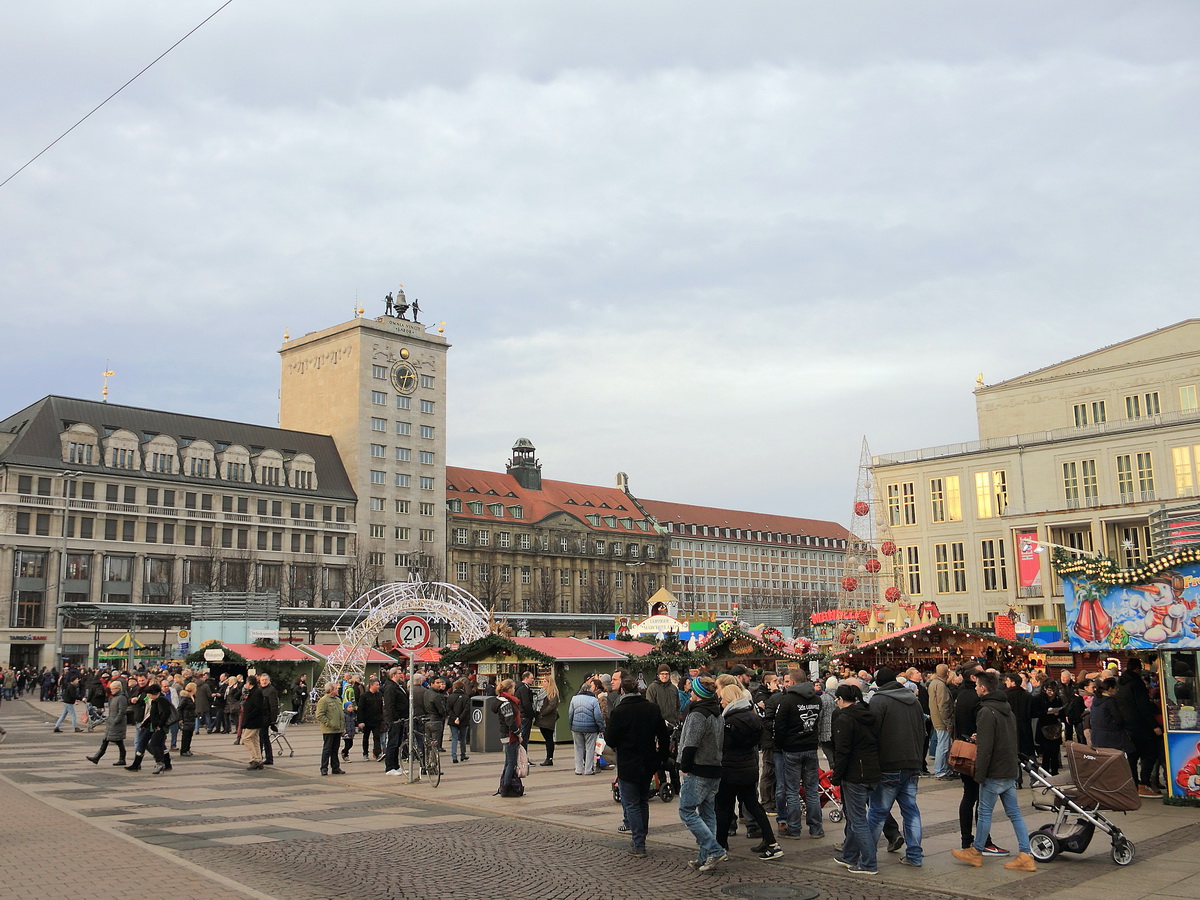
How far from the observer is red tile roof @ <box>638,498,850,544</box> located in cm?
14150

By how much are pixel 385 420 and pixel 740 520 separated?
215ft

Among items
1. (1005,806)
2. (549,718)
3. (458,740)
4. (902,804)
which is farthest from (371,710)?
(1005,806)

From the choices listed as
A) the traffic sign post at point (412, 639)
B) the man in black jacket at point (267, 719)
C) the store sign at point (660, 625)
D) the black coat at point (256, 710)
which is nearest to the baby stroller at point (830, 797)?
the traffic sign post at point (412, 639)

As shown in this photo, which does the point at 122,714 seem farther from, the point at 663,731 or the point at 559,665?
the point at 663,731

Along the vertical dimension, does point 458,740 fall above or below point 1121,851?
below

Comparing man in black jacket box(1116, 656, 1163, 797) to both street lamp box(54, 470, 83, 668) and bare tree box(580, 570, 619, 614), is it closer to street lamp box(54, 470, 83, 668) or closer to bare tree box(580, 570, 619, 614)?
street lamp box(54, 470, 83, 668)

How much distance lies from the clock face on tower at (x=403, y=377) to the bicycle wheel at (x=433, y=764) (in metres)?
86.6

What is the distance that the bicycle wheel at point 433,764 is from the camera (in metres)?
17.8

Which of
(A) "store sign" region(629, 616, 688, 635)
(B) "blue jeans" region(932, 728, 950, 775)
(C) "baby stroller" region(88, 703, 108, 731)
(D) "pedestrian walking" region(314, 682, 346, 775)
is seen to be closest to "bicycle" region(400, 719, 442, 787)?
(D) "pedestrian walking" region(314, 682, 346, 775)

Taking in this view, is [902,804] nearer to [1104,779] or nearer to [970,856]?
[970,856]

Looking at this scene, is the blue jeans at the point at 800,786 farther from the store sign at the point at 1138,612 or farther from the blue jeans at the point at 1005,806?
the store sign at the point at 1138,612

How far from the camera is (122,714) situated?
20938 millimetres

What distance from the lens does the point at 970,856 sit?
1073 centimetres

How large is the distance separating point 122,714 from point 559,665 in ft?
34.9
